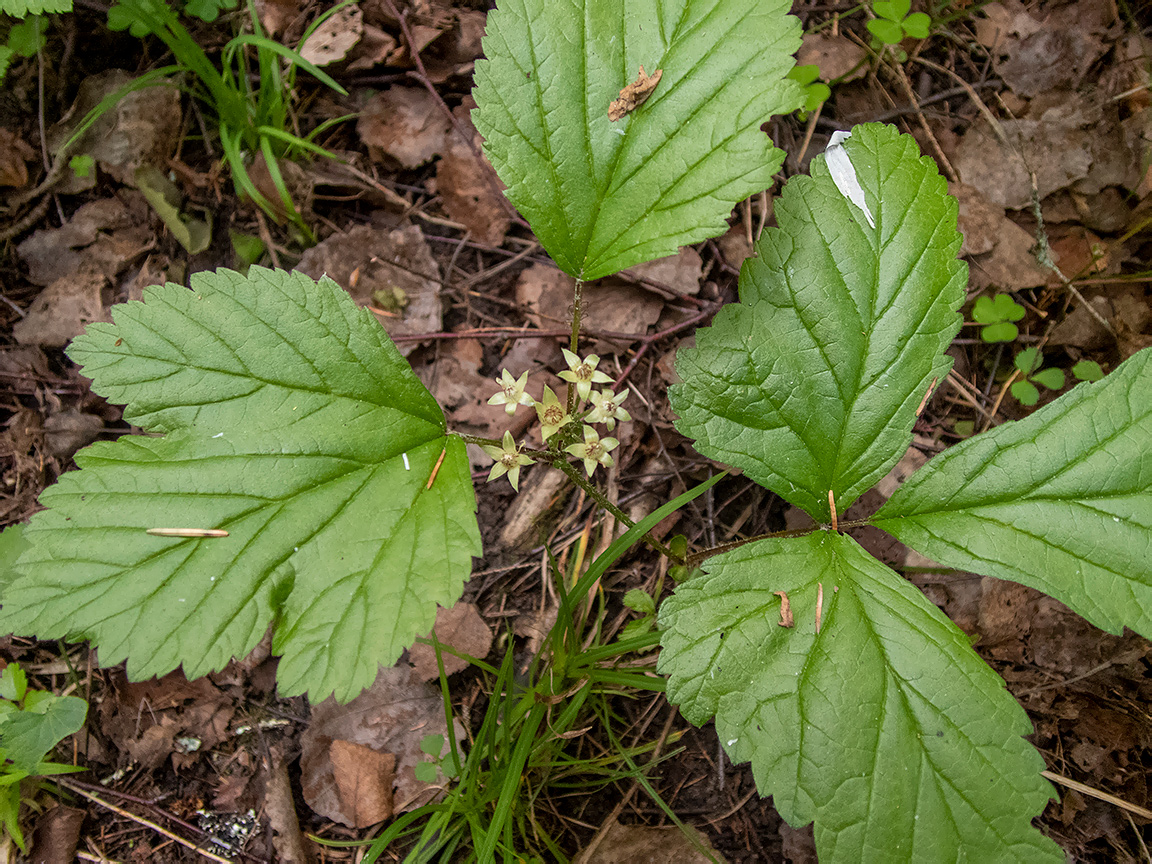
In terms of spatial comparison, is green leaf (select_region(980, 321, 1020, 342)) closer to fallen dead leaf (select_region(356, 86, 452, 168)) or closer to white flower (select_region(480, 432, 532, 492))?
white flower (select_region(480, 432, 532, 492))

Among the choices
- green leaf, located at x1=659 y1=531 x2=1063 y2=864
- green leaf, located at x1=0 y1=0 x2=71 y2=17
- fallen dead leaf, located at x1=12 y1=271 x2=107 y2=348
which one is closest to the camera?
green leaf, located at x1=659 y1=531 x2=1063 y2=864

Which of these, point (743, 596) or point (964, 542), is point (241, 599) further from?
point (964, 542)

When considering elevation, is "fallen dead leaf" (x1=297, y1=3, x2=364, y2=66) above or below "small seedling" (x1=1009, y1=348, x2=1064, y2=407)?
above

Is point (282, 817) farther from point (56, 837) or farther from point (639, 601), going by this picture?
point (639, 601)

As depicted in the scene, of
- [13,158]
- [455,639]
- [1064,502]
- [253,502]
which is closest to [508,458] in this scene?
[253,502]

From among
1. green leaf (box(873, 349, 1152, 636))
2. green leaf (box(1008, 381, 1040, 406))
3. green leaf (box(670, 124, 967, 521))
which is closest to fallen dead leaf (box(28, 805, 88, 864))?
green leaf (box(670, 124, 967, 521))

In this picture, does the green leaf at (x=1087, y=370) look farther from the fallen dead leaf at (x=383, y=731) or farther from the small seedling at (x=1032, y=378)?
the fallen dead leaf at (x=383, y=731)
